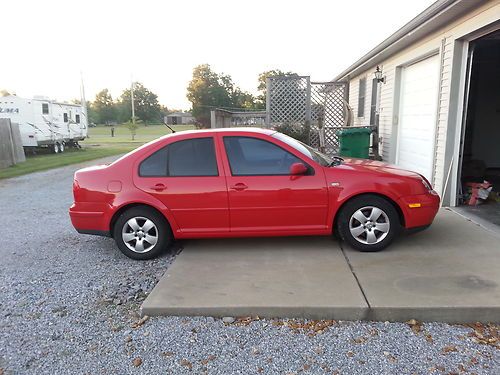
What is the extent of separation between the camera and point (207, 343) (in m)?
3.02

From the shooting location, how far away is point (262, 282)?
3832mm

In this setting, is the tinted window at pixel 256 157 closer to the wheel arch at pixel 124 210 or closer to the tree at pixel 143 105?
the wheel arch at pixel 124 210

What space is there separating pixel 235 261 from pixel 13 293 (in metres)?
2.29

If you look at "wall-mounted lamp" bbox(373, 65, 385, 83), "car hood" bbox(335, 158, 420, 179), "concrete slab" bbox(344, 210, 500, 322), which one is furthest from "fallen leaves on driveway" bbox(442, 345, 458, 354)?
"wall-mounted lamp" bbox(373, 65, 385, 83)

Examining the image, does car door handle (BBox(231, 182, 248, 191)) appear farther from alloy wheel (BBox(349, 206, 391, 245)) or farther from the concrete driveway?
alloy wheel (BBox(349, 206, 391, 245))

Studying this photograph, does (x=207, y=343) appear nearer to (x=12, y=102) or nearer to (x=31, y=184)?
(x=31, y=184)

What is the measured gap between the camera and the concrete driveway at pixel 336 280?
10.7 ft

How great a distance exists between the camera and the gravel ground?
2.73 m

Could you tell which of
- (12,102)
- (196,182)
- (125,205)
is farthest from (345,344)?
(12,102)

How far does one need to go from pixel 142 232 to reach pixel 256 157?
1.61 metres

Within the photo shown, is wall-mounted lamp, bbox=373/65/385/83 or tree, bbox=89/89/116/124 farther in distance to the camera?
tree, bbox=89/89/116/124

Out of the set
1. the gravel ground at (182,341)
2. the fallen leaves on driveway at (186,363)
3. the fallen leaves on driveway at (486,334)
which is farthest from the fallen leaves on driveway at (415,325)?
the fallen leaves on driveway at (186,363)

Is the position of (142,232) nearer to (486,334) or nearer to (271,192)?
(271,192)

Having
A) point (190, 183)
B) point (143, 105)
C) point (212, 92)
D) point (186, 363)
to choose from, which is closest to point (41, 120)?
point (190, 183)
